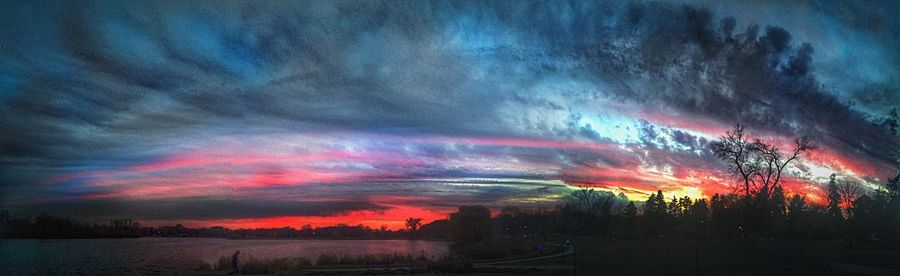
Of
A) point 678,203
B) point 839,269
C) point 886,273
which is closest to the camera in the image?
point 886,273

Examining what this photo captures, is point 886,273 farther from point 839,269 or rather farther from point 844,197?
point 844,197

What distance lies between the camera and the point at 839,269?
36.1 m

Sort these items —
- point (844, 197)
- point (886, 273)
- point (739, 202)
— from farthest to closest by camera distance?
point (844, 197)
point (739, 202)
point (886, 273)

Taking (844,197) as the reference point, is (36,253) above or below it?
below

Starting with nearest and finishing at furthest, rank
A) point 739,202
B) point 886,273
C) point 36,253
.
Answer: point 886,273 → point 739,202 → point 36,253

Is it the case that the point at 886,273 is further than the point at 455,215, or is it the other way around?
the point at 455,215

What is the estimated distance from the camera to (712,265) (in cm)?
3888

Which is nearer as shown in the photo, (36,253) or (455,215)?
(36,253)

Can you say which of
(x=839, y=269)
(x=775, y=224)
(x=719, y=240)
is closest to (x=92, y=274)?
(x=839, y=269)

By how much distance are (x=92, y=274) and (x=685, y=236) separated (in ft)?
237

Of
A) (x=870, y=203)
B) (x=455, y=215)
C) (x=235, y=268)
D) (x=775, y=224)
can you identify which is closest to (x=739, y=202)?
(x=775, y=224)

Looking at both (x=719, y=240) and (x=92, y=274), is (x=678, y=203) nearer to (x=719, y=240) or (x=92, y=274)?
(x=719, y=240)

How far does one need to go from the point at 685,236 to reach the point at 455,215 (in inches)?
1311

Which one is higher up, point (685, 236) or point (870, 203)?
point (870, 203)
